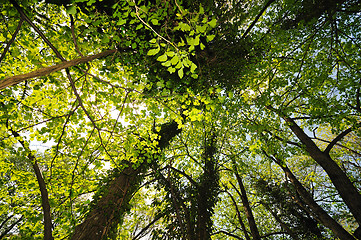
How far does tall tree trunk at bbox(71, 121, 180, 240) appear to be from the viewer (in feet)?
10.4

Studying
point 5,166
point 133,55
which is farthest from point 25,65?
point 133,55

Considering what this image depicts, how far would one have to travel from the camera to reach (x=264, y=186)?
8.50 meters

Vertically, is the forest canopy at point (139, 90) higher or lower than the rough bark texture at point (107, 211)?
higher

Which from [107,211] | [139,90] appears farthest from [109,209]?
[139,90]

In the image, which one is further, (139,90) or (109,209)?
(109,209)

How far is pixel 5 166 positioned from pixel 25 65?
3.23 m

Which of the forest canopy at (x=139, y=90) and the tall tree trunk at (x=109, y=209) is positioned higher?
the forest canopy at (x=139, y=90)

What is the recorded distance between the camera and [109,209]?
3682 millimetres

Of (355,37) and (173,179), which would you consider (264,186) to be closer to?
(173,179)

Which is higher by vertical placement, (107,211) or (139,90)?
(139,90)

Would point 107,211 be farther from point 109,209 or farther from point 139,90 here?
point 139,90

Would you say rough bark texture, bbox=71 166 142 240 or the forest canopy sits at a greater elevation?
the forest canopy

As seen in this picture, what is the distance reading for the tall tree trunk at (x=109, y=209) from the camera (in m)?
3.18

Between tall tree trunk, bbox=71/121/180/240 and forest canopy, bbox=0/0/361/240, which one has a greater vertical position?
forest canopy, bbox=0/0/361/240
